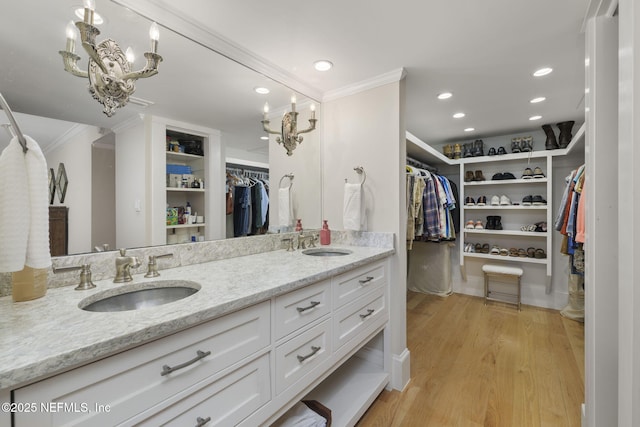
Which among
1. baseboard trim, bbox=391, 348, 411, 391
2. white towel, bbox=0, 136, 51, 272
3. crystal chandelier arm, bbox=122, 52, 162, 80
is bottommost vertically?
baseboard trim, bbox=391, 348, 411, 391

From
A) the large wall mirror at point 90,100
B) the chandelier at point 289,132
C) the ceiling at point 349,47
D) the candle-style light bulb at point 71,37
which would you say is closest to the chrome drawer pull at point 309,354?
the large wall mirror at point 90,100

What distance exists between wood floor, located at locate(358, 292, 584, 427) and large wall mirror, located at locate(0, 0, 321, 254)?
166cm

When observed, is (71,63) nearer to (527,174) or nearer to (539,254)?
(527,174)

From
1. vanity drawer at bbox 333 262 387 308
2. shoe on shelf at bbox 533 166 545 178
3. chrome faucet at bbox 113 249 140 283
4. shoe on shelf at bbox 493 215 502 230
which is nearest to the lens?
chrome faucet at bbox 113 249 140 283

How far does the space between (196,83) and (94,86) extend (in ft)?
1.81

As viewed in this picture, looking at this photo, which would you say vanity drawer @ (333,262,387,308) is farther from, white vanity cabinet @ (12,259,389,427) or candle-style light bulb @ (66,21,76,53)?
candle-style light bulb @ (66,21,76,53)

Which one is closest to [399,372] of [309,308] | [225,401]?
[309,308]

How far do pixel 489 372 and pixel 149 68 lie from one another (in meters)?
2.83

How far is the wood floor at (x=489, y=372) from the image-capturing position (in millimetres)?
1593

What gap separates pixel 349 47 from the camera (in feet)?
5.25

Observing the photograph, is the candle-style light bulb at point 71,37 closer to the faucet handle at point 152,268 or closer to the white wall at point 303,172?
the faucet handle at point 152,268

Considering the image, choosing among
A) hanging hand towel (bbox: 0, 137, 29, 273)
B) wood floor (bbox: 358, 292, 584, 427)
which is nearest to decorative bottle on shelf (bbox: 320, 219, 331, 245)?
wood floor (bbox: 358, 292, 584, 427)

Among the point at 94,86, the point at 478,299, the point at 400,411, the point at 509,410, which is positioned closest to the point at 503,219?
the point at 478,299

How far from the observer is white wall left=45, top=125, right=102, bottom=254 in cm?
107
